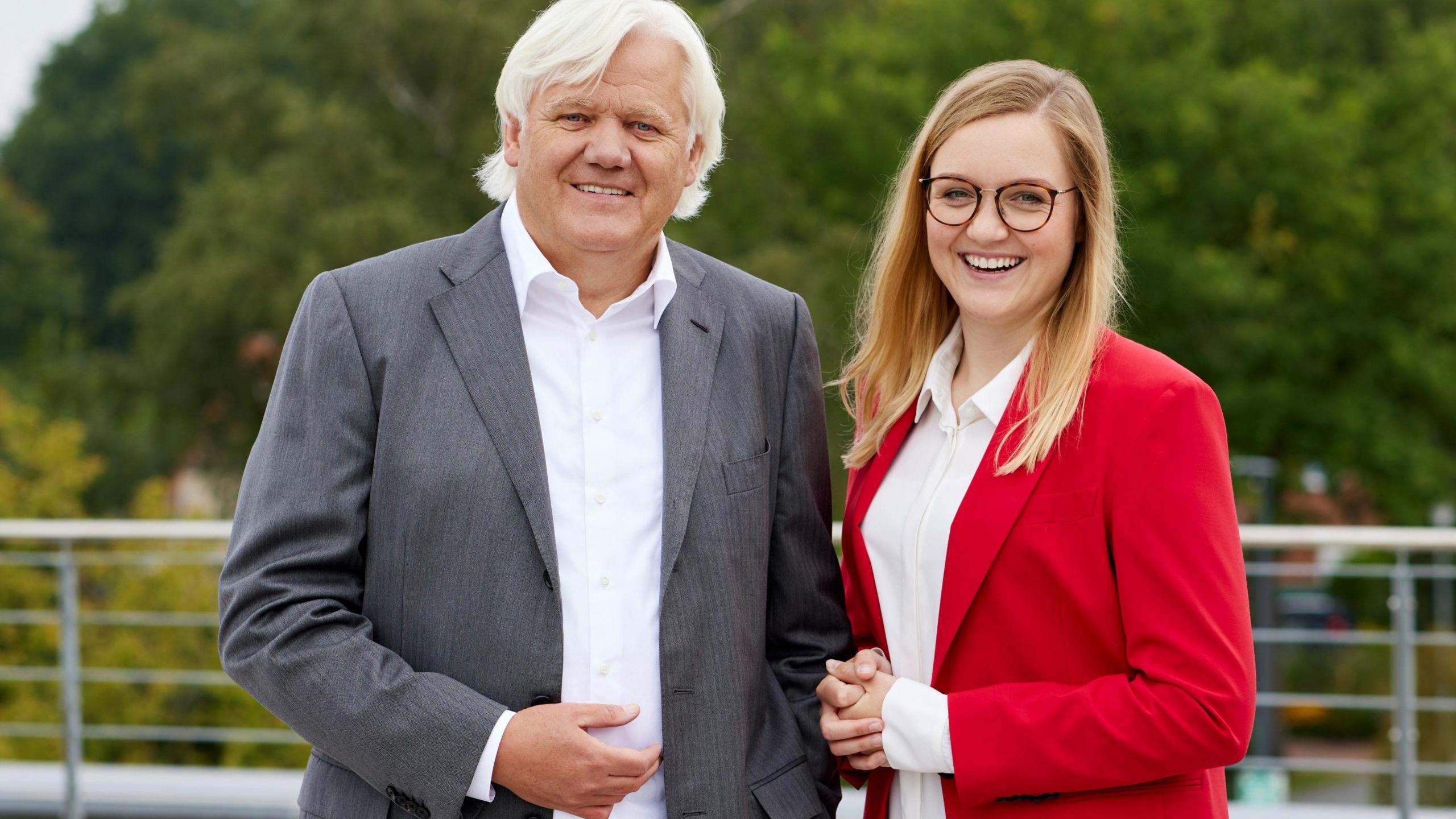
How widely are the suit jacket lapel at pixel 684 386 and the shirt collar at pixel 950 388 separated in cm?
32

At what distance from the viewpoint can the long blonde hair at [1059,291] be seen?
1.87 meters

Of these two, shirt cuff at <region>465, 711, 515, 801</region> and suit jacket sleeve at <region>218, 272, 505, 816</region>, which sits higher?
suit jacket sleeve at <region>218, 272, 505, 816</region>

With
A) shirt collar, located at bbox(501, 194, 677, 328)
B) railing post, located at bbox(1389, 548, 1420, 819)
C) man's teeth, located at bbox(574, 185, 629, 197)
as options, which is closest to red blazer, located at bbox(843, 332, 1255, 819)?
shirt collar, located at bbox(501, 194, 677, 328)

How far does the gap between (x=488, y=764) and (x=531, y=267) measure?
2.25 feet

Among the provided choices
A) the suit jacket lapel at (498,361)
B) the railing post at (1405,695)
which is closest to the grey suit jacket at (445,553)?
the suit jacket lapel at (498,361)

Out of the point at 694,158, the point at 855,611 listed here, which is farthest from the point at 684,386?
the point at 855,611

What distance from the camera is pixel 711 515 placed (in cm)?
195

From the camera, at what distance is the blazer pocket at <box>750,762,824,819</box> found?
6.55 ft

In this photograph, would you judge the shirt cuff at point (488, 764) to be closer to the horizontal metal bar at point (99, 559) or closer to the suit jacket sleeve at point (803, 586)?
the suit jacket sleeve at point (803, 586)

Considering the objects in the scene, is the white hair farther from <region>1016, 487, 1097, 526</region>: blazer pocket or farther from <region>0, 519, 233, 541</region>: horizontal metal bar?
<region>0, 519, 233, 541</region>: horizontal metal bar

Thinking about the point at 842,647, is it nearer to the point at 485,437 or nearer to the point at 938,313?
the point at 938,313

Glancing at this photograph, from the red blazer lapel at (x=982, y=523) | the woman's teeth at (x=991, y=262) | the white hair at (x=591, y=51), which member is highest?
the white hair at (x=591, y=51)

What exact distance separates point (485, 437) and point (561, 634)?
28 centimetres

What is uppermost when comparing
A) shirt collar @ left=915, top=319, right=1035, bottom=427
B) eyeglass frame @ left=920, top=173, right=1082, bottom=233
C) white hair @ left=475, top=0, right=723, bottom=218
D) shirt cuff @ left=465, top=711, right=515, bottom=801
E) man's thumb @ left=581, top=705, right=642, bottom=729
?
white hair @ left=475, top=0, right=723, bottom=218
